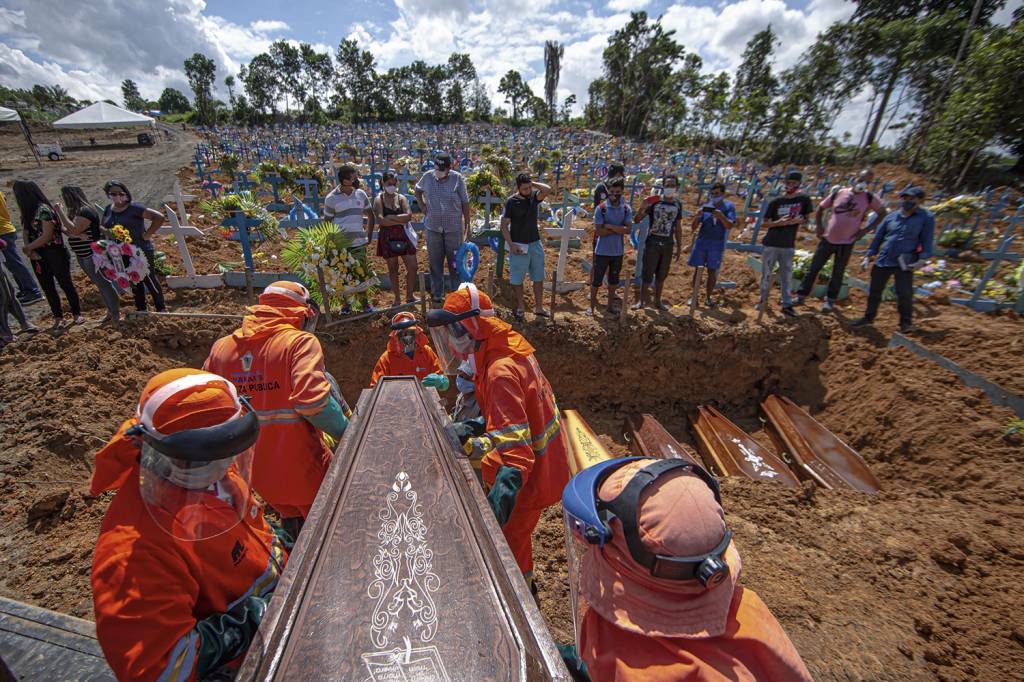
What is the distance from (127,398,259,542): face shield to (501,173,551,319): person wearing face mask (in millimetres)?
4603

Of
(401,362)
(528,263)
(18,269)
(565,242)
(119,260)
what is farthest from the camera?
(565,242)

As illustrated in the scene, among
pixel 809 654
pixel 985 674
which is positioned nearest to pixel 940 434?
pixel 985 674

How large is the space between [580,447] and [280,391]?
364 centimetres

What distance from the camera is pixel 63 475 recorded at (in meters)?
3.56

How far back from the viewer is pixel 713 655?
1.19 m

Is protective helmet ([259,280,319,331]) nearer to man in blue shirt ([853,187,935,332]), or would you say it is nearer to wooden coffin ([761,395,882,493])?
wooden coffin ([761,395,882,493])

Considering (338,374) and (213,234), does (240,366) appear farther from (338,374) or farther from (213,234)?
(213,234)

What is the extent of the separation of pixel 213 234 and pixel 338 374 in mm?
6459

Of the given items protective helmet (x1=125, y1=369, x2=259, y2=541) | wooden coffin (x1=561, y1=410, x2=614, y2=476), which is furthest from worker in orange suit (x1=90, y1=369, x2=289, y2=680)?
wooden coffin (x1=561, y1=410, x2=614, y2=476)

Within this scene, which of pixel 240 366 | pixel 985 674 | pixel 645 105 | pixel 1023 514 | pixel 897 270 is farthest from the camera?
pixel 645 105

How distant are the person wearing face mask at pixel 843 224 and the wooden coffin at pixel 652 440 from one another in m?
3.52

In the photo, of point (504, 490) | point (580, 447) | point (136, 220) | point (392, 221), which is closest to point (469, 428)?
point (504, 490)

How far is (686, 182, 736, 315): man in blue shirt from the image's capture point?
6016 millimetres

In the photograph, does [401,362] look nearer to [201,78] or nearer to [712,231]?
[712,231]
